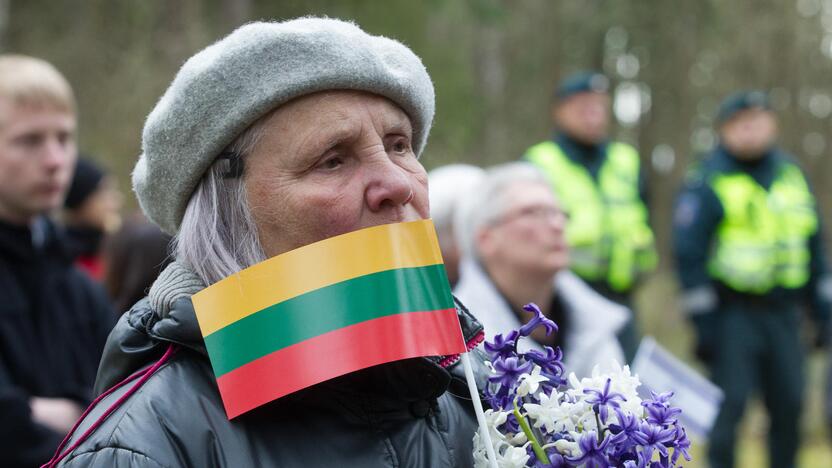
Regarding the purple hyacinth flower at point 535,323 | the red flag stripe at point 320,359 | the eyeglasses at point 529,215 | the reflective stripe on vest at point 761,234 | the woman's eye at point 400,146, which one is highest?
the woman's eye at point 400,146

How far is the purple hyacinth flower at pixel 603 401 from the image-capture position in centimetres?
164

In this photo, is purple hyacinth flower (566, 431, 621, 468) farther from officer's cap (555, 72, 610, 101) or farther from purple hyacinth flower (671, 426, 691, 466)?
officer's cap (555, 72, 610, 101)

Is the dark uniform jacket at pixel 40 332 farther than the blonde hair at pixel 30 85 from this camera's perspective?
No

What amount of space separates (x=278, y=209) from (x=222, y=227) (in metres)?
0.12

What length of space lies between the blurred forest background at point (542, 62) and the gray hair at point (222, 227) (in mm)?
7461

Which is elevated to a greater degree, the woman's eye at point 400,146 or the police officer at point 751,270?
the woman's eye at point 400,146

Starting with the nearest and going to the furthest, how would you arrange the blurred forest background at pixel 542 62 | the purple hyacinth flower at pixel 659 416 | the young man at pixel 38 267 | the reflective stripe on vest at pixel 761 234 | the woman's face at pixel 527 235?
the purple hyacinth flower at pixel 659 416
the young man at pixel 38 267
the woman's face at pixel 527 235
the reflective stripe on vest at pixel 761 234
the blurred forest background at pixel 542 62

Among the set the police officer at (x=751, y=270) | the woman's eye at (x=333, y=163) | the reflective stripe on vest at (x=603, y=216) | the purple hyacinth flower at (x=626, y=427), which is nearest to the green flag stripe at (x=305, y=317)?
the woman's eye at (x=333, y=163)

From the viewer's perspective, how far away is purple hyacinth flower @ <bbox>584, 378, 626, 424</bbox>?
1637 millimetres

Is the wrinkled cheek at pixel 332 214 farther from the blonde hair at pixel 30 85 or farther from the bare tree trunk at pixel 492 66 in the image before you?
the bare tree trunk at pixel 492 66

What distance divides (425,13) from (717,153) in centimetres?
815

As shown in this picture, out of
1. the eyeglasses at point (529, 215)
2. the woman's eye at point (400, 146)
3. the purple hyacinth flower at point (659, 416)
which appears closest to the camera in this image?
the purple hyacinth flower at point (659, 416)

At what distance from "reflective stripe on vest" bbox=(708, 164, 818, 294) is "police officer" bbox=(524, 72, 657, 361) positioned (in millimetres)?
509

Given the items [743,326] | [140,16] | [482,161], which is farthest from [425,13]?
[743,326]
